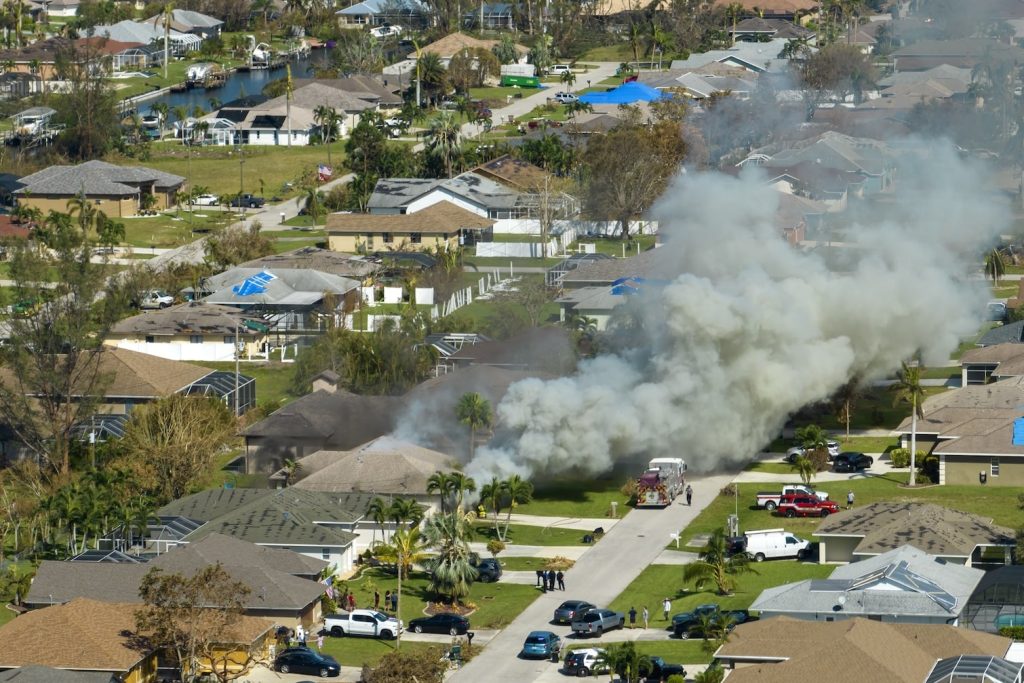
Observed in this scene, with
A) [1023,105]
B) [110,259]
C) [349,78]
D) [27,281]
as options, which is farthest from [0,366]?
[349,78]

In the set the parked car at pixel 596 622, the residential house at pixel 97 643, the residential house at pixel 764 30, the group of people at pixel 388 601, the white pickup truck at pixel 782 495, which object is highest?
the residential house at pixel 97 643

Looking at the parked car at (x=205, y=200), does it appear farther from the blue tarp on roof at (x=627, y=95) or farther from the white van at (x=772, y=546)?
the white van at (x=772, y=546)

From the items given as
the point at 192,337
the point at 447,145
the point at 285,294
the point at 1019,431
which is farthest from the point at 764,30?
the point at 1019,431

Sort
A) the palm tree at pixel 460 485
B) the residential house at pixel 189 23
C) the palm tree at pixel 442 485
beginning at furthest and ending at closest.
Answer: the residential house at pixel 189 23 → the palm tree at pixel 460 485 → the palm tree at pixel 442 485

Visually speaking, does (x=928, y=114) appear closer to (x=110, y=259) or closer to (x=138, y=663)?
(x=110, y=259)

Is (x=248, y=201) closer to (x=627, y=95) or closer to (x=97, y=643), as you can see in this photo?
(x=627, y=95)

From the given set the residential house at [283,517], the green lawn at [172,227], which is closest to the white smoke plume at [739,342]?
the residential house at [283,517]
